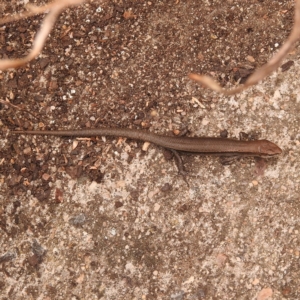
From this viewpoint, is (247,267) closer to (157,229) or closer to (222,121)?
(157,229)

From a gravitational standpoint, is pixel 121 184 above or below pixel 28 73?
below

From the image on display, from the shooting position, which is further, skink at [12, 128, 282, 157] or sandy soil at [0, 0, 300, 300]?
sandy soil at [0, 0, 300, 300]

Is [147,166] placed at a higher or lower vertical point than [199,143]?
lower

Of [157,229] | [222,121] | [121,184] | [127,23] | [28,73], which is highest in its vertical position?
[127,23]

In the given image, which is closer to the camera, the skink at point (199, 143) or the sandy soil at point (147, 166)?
the skink at point (199, 143)

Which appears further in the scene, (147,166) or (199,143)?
(147,166)

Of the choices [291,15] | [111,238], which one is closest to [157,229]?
[111,238]
